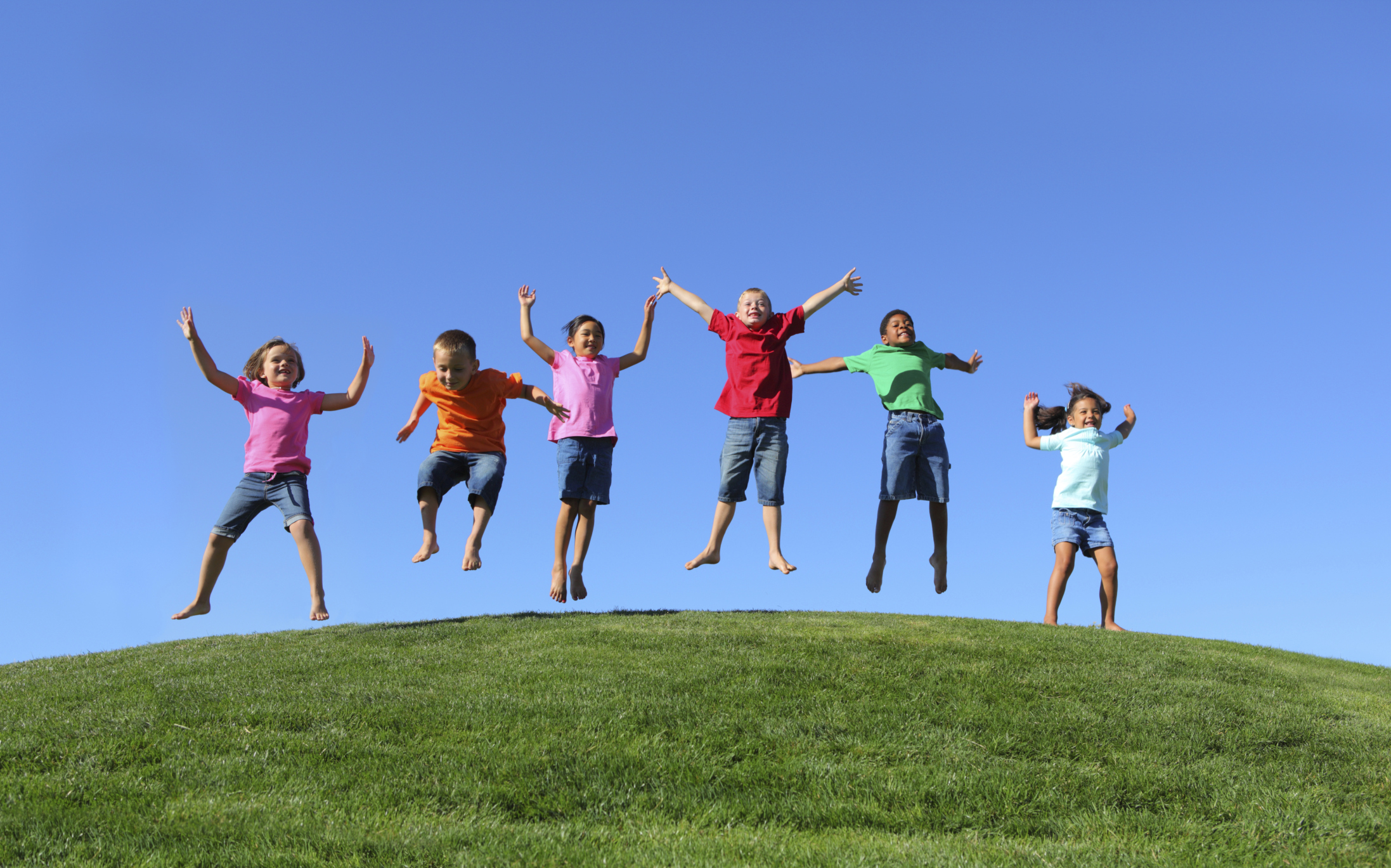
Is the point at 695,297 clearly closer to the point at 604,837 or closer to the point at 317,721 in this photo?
the point at 317,721

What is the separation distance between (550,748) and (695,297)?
22.0 feet

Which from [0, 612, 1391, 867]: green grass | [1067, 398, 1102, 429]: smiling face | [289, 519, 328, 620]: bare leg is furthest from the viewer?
[1067, 398, 1102, 429]: smiling face

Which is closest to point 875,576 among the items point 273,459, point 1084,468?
point 1084,468

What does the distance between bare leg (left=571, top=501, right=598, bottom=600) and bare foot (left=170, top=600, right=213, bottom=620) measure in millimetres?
4130

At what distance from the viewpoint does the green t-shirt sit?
42.9ft

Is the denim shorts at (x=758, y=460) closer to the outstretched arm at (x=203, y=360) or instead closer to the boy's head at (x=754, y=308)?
the boy's head at (x=754, y=308)

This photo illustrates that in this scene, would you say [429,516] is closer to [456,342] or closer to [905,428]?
[456,342]

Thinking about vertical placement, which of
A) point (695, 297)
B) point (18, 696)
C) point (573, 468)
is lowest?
point (18, 696)

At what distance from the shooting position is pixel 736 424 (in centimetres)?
1251

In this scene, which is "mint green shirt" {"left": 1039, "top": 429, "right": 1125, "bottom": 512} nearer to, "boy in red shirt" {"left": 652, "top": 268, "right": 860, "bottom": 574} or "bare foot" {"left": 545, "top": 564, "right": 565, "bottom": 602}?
"boy in red shirt" {"left": 652, "top": 268, "right": 860, "bottom": 574}

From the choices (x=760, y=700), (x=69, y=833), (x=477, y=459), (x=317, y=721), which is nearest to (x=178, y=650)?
Answer: (x=477, y=459)

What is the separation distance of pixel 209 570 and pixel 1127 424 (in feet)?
38.8

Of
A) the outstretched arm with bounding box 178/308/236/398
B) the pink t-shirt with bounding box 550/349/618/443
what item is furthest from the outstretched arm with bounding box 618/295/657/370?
the outstretched arm with bounding box 178/308/236/398

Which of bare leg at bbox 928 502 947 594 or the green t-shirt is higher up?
the green t-shirt
